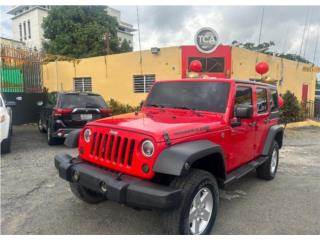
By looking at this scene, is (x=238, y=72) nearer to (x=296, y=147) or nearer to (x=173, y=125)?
(x=296, y=147)

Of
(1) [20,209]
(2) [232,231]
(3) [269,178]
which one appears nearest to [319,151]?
(3) [269,178]

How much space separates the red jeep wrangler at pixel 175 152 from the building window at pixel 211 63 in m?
8.68

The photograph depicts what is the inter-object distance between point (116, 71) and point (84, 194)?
36.9 feet

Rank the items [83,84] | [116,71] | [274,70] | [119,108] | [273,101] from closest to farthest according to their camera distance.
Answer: [273,101], [119,108], [274,70], [116,71], [83,84]

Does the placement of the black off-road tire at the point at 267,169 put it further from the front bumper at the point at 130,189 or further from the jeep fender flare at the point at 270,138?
the front bumper at the point at 130,189

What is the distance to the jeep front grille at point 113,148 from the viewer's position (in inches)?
121

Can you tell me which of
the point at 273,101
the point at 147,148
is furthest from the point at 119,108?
the point at 147,148

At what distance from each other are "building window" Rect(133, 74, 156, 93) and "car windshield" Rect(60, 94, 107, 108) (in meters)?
5.92

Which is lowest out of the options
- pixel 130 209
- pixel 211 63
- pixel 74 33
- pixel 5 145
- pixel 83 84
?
pixel 130 209

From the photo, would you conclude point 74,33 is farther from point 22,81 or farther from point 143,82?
point 22,81

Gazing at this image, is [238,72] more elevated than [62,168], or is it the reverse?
[238,72]

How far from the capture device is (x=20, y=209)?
3.87 metres

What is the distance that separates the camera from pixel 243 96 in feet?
14.5

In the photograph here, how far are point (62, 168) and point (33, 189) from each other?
61.9 inches
